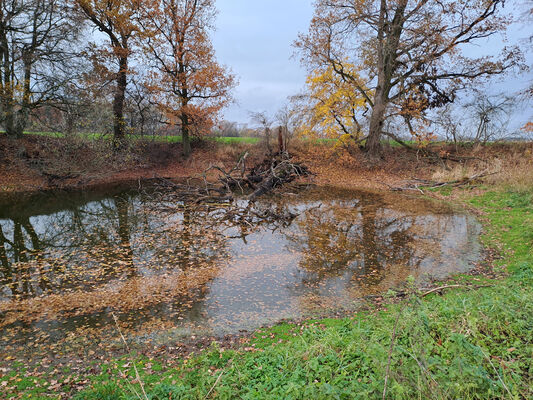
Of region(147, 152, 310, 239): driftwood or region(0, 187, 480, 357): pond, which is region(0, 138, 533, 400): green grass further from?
region(147, 152, 310, 239): driftwood

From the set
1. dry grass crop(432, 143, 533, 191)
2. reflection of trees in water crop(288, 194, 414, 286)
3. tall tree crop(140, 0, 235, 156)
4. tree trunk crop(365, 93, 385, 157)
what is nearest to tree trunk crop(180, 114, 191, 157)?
tall tree crop(140, 0, 235, 156)

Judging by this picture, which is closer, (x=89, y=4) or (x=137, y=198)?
(x=137, y=198)

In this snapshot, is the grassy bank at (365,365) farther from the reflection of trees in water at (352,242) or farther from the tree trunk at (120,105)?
the tree trunk at (120,105)

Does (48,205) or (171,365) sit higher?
(48,205)

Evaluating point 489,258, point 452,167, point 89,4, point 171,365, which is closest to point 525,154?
point 452,167

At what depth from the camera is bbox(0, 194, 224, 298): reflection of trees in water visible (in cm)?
780

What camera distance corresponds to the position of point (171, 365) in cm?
442

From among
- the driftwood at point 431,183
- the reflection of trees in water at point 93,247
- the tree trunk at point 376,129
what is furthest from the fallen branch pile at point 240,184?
the driftwood at point 431,183

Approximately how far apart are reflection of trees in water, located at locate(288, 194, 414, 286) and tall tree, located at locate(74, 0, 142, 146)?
18.2 meters

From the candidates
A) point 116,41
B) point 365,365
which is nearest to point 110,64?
point 116,41

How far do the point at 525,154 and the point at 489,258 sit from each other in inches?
787

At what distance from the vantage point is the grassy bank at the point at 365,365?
263cm

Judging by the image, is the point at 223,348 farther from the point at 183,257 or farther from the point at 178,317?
the point at 183,257

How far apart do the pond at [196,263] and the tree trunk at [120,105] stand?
10.3 meters
